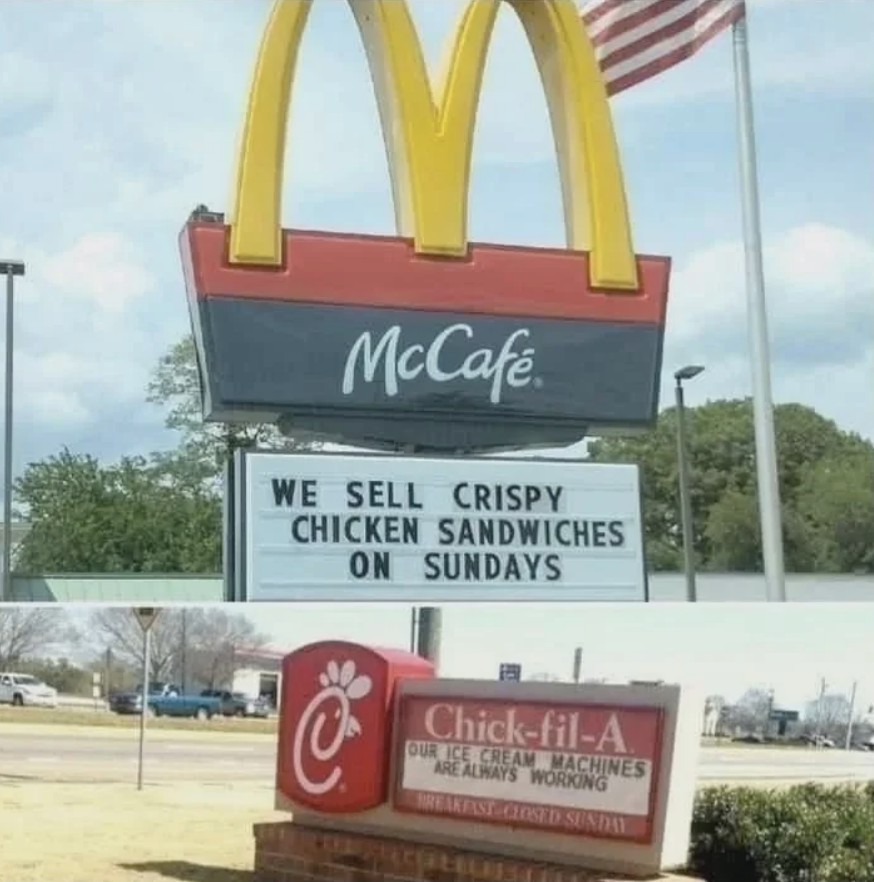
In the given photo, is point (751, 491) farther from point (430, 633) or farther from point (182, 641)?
point (182, 641)

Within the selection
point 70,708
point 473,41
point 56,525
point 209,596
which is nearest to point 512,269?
point 473,41

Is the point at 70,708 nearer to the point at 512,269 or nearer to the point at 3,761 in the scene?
the point at 3,761

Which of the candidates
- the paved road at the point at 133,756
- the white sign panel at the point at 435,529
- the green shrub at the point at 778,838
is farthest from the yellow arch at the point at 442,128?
the green shrub at the point at 778,838

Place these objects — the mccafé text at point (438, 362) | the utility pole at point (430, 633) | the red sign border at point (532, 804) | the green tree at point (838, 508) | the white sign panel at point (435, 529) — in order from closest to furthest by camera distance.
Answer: the red sign border at point (532, 804) → the utility pole at point (430, 633) → the white sign panel at point (435, 529) → the mccafé text at point (438, 362) → the green tree at point (838, 508)

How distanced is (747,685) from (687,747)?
168 cm

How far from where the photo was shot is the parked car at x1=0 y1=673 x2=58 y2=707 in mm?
9820

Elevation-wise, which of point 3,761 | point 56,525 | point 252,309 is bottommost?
point 3,761

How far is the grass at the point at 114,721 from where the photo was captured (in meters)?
9.73

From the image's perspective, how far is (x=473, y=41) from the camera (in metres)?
12.6

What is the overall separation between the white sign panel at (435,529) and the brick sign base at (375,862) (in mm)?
2046

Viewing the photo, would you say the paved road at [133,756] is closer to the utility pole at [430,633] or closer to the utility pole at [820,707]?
the utility pole at [820,707]

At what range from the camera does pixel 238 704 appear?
9.82 m

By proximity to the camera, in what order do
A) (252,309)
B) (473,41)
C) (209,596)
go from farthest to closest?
(209,596) → (473,41) → (252,309)

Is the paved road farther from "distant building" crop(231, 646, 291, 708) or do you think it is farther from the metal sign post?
"distant building" crop(231, 646, 291, 708)
